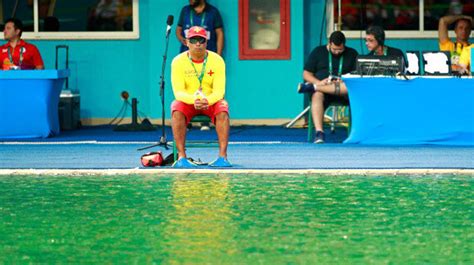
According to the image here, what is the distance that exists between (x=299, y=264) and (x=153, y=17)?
12.2m

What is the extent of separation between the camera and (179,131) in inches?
559

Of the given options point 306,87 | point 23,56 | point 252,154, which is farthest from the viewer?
point 23,56

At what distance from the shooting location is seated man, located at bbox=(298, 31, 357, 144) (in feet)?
56.1

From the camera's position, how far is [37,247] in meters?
9.17

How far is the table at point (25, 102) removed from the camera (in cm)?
1800

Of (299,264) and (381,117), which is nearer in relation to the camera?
(299,264)

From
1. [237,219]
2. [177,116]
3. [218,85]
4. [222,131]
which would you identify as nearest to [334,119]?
[218,85]

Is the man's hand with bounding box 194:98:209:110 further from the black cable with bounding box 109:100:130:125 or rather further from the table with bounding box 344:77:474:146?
the black cable with bounding box 109:100:130:125

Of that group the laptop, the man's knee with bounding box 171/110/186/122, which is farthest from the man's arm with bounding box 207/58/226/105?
the laptop

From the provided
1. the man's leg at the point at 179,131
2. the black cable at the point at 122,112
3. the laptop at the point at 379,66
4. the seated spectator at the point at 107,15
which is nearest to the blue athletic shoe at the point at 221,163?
the man's leg at the point at 179,131

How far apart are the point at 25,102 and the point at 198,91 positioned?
4390 mm

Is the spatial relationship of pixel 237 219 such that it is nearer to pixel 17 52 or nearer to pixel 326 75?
pixel 326 75

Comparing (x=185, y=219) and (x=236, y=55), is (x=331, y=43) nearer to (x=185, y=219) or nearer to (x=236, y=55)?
(x=236, y=55)

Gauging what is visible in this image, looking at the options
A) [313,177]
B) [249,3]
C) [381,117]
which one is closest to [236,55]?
[249,3]
